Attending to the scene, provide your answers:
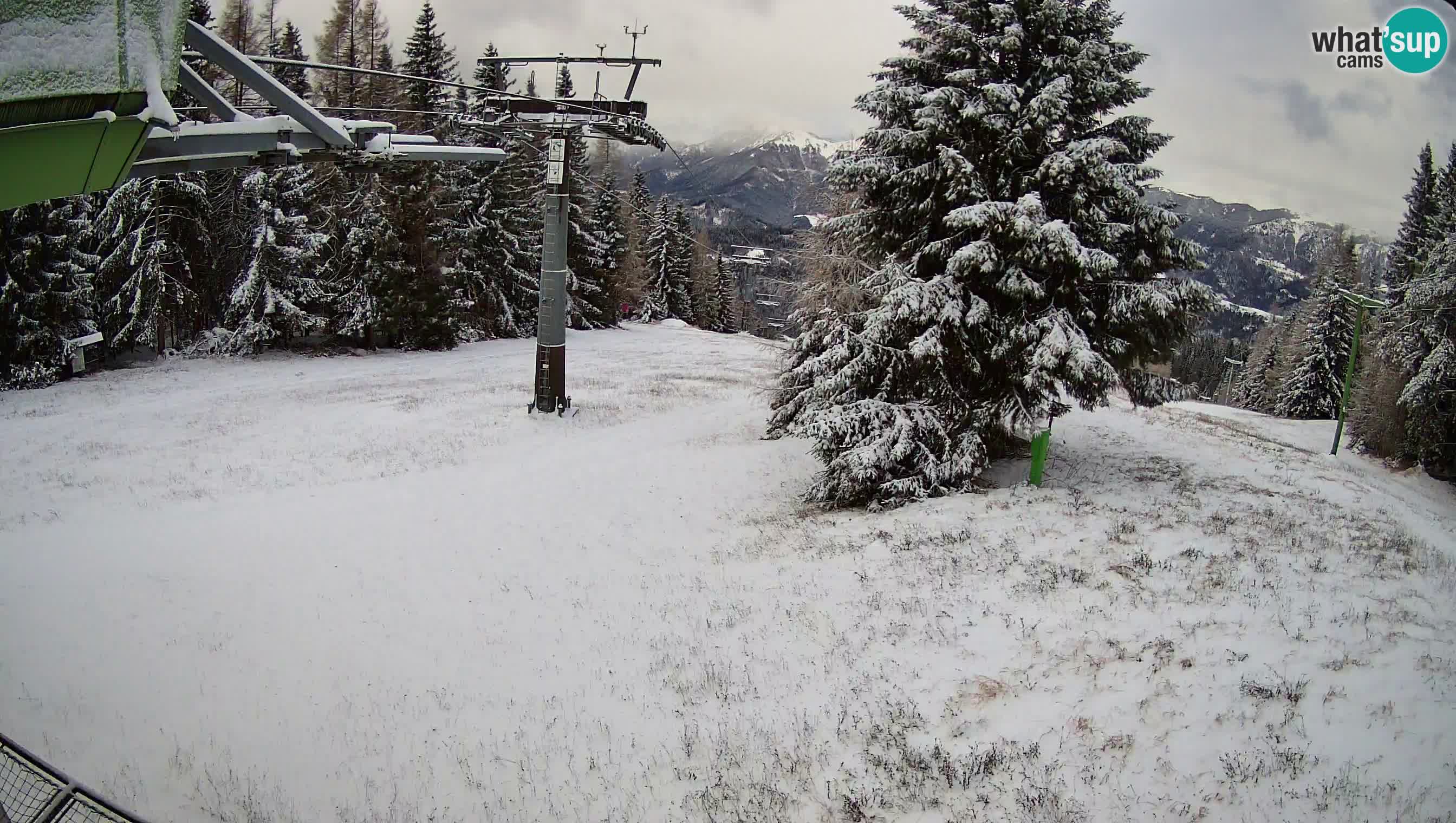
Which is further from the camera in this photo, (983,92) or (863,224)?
(863,224)

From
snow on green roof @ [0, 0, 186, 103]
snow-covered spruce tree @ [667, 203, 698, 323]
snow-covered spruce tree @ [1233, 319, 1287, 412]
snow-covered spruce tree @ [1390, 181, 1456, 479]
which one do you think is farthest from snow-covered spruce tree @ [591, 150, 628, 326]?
snow on green roof @ [0, 0, 186, 103]

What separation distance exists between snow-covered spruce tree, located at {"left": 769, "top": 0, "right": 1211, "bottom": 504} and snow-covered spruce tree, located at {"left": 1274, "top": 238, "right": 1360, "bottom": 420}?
42.1 metres

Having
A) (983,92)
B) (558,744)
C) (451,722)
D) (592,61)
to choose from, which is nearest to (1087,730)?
(558,744)

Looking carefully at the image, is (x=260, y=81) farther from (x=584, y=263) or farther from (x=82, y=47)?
(x=584, y=263)

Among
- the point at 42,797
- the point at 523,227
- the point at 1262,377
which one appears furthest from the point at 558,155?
the point at 1262,377

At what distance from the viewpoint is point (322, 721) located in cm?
708

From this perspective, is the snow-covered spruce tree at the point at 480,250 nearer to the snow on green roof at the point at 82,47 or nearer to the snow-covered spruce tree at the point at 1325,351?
the snow on green roof at the point at 82,47

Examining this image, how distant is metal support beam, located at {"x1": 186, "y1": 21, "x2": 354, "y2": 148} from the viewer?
16.9 feet

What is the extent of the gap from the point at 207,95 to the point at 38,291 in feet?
88.8

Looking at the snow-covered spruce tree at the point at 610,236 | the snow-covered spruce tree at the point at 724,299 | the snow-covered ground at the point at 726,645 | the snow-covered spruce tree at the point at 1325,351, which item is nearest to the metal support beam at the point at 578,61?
the snow-covered ground at the point at 726,645

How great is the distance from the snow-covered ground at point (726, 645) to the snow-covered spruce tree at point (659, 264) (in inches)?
2127

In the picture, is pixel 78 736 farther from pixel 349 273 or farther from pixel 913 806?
pixel 349 273

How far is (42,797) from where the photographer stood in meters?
5.04

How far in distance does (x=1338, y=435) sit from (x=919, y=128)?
28.2 meters
